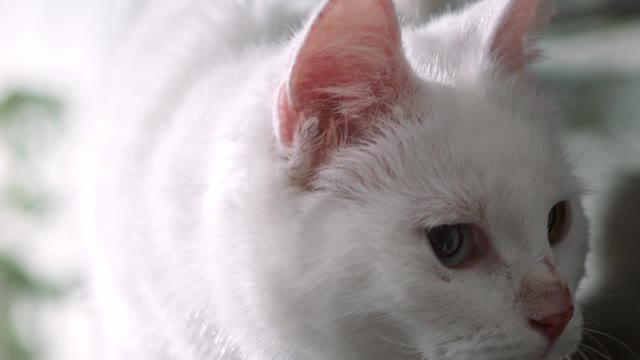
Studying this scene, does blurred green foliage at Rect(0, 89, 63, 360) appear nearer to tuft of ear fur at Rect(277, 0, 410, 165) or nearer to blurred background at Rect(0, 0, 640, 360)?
→ blurred background at Rect(0, 0, 640, 360)

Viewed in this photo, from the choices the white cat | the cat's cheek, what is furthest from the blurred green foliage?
the cat's cheek

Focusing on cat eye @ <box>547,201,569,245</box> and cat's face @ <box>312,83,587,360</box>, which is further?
cat eye @ <box>547,201,569,245</box>

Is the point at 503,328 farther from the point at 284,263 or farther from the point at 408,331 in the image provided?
the point at 284,263

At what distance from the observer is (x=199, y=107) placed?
919mm

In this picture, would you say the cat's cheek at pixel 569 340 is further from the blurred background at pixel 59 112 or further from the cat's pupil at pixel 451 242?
the blurred background at pixel 59 112

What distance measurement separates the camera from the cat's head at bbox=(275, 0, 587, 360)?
70 centimetres

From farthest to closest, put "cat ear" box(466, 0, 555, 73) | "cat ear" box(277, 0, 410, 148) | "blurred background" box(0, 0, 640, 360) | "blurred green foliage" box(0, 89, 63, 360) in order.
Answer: "blurred green foliage" box(0, 89, 63, 360) < "blurred background" box(0, 0, 640, 360) < "cat ear" box(466, 0, 555, 73) < "cat ear" box(277, 0, 410, 148)

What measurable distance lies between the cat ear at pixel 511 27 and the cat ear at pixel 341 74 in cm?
12

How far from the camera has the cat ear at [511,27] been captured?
0.78m

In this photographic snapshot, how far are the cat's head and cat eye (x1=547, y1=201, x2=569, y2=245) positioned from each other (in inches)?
1.9

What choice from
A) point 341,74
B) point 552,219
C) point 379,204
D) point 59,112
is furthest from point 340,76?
point 59,112

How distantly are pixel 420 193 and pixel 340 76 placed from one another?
0.12m

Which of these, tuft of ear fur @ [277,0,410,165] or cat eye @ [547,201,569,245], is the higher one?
cat eye @ [547,201,569,245]

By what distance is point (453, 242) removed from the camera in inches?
28.2
